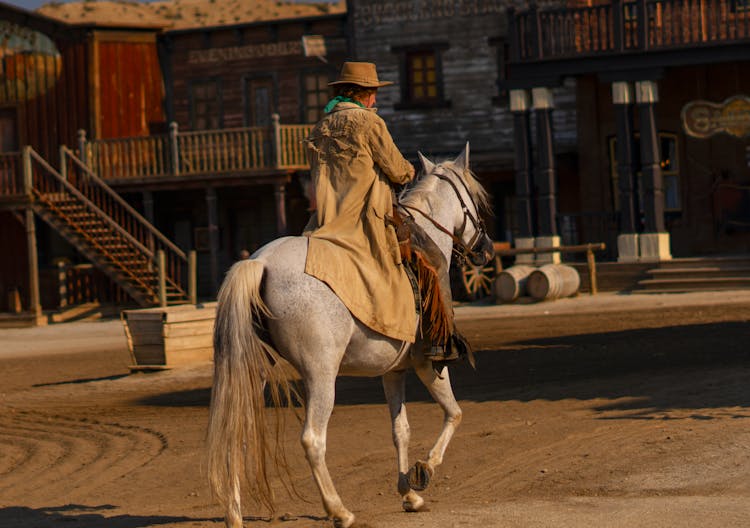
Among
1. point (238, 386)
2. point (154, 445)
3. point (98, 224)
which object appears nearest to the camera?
point (238, 386)

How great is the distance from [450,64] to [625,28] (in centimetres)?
628

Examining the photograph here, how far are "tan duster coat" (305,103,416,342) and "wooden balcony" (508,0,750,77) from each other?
19253 mm

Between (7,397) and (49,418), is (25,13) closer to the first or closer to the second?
(7,397)

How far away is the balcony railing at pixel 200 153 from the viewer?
100.0 ft

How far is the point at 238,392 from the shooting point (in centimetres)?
713

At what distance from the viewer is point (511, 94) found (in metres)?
27.6

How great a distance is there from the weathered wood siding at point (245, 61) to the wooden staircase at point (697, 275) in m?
11.1

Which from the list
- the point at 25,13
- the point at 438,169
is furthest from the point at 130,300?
the point at 438,169

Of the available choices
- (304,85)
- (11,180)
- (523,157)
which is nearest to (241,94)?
(304,85)

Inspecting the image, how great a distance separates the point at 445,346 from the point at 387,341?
1.78 feet

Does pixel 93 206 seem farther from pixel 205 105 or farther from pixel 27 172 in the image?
pixel 205 105

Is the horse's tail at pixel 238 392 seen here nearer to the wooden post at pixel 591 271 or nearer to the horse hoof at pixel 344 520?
the horse hoof at pixel 344 520

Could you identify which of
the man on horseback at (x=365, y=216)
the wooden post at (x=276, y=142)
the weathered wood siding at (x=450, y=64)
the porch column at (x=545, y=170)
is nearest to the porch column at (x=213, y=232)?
the wooden post at (x=276, y=142)

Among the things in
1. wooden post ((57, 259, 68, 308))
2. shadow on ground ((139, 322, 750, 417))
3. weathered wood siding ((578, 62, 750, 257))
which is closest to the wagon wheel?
weathered wood siding ((578, 62, 750, 257))
